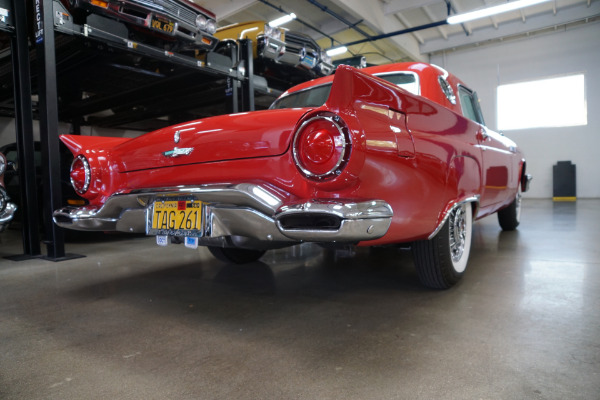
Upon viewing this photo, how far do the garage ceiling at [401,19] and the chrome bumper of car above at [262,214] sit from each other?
8.15 metres

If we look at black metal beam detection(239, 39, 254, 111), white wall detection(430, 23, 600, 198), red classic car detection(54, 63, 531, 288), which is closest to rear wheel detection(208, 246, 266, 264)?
red classic car detection(54, 63, 531, 288)

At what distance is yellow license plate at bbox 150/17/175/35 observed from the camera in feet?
13.7

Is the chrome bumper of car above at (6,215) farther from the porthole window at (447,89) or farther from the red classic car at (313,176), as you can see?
the porthole window at (447,89)

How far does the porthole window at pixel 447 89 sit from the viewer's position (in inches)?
105

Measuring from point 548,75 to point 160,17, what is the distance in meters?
12.2

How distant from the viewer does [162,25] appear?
169 inches

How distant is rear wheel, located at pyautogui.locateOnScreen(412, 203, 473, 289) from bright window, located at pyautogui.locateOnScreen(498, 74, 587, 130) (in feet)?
39.4

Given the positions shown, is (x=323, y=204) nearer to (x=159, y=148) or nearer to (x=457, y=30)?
(x=159, y=148)

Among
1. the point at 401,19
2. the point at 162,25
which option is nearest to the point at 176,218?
the point at 162,25

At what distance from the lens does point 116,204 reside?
2127mm

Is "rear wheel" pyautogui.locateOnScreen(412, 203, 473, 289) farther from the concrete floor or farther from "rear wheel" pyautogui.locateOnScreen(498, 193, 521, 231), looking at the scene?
"rear wheel" pyautogui.locateOnScreen(498, 193, 521, 231)

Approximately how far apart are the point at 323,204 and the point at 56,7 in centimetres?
362

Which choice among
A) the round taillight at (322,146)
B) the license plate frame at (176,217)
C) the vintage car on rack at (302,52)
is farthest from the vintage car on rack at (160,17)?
the round taillight at (322,146)

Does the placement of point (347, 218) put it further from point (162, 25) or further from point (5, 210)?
point (162, 25)
